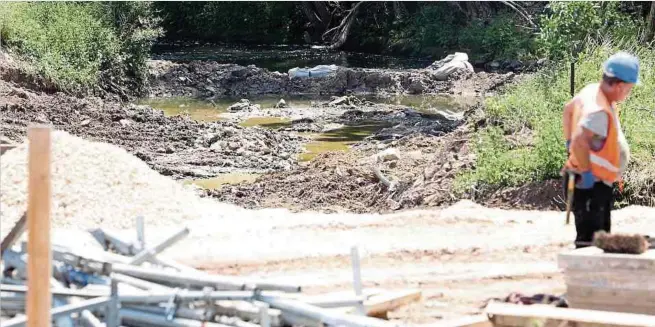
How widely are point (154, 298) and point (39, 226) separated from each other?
243cm

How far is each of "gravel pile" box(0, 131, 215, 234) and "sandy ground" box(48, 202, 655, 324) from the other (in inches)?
22.8

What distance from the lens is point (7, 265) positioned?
7660 mm

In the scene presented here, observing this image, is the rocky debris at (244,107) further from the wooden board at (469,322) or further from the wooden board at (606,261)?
the wooden board at (606,261)

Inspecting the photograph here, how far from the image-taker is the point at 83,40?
99.8ft

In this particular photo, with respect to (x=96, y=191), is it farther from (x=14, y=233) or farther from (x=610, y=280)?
(x=610, y=280)

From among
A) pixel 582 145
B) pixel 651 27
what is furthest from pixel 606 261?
pixel 651 27

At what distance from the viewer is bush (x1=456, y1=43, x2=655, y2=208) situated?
13.9 metres

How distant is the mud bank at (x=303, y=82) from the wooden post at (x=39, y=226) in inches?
1183

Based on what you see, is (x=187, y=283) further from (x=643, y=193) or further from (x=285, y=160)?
(x=285, y=160)

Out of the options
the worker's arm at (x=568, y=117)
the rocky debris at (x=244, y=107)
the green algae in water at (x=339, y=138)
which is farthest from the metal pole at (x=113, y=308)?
the rocky debris at (x=244, y=107)

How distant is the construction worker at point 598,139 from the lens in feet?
25.1

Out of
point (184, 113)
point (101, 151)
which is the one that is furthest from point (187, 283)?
point (184, 113)

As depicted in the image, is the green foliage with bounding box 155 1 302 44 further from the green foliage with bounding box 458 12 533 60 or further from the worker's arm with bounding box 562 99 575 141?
the worker's arm with bounding box 562 99 575 141

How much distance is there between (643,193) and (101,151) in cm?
656
